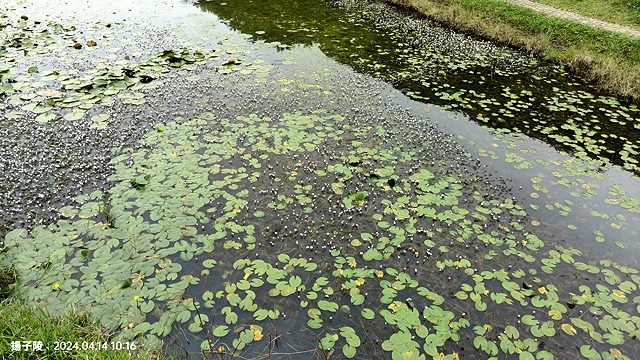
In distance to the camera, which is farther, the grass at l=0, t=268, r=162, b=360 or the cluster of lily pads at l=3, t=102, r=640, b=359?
the cluster of lily pads at l=3, t=102, r=640, b=359

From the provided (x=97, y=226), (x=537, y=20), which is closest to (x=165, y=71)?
(x=97, y=226)

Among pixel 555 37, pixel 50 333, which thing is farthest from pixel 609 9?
pixel 50 333

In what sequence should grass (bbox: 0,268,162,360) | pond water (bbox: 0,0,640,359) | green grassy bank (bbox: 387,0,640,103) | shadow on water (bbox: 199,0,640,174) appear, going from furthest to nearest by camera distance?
green grassy bank (bbox: 387,0,640,103) < shadow on water (bbox: 199,0,640,174) < pond water (bbox: 0,0,640,359) < grass (bbox: 0,268,162,360)

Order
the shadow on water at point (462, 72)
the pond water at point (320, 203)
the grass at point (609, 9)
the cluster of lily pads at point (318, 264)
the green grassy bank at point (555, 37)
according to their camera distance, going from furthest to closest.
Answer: the grass at point (609, 9), the green grassy bank at point (555, 37), the shadow on water at point (462, 72), the pond water at point (320, 203), the cluster of lily pads at point (318, 264)

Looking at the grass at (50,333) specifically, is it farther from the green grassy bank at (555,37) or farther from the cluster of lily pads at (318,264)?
the green grassy bank at (555,37)

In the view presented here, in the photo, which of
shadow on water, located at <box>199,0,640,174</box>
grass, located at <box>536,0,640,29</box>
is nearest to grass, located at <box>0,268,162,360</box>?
shadow on water, located at <box>199,0,640,174</box>

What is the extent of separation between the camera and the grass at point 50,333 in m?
4.21

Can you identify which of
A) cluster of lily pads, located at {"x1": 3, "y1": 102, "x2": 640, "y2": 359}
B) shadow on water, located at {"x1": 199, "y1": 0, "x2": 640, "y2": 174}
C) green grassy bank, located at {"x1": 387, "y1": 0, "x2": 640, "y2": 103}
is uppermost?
green grassy bank, located at {"x1": 387, "y1": 0, "x2": 640, "y2": 103}

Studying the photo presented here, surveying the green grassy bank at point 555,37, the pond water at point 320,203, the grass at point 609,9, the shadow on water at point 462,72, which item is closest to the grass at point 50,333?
the pond water at point 320,203

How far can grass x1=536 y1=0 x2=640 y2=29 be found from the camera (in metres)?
16.2

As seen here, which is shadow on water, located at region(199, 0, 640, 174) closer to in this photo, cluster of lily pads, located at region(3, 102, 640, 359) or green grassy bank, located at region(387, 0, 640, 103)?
green grassy bank, located at region(387, 0, 640, 103)

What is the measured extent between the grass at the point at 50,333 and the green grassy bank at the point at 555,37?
15.2 meters

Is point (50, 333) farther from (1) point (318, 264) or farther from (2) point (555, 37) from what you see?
(2) point (555, 37)

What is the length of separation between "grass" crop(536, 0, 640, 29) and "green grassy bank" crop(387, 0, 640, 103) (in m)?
2.30
